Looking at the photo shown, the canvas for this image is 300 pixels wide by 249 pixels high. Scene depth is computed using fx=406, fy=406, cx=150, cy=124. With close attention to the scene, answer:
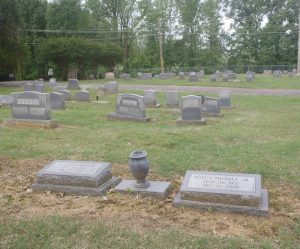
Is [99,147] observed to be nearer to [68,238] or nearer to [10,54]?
[68,238]

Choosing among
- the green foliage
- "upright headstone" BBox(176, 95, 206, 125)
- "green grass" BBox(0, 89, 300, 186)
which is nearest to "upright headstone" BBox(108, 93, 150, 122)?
"green grass" BBox(0, 89, 300, 186)

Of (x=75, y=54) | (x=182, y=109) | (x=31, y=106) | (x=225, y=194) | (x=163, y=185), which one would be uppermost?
(x=75, y=54)

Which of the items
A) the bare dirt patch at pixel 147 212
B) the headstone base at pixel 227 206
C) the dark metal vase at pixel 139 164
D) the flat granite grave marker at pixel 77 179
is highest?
the dark metal vase at pixel 139 164

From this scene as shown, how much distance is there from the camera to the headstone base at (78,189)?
6.27 metres

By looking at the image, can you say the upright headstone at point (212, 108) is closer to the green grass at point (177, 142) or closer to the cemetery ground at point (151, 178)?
the green grass at point (177, 142)

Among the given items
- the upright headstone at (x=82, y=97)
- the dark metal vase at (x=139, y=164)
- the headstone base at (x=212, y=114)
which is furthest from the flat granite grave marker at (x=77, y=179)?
the upright headstone at (x=82, y=97)

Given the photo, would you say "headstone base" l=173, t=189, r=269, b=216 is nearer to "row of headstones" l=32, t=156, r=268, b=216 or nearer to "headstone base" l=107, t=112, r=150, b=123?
"row of headstones" l=32, t=156, r=268, b=216

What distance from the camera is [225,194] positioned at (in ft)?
18.2

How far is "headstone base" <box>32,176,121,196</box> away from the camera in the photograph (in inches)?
247

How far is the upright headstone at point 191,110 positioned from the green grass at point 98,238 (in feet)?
27.9

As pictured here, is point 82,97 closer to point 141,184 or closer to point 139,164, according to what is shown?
point 141,184

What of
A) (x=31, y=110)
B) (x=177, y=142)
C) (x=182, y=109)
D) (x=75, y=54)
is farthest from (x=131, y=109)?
(x=75, y=54)

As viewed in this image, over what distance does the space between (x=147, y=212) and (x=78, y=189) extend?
132 cm

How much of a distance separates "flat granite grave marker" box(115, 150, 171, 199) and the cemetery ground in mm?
155
